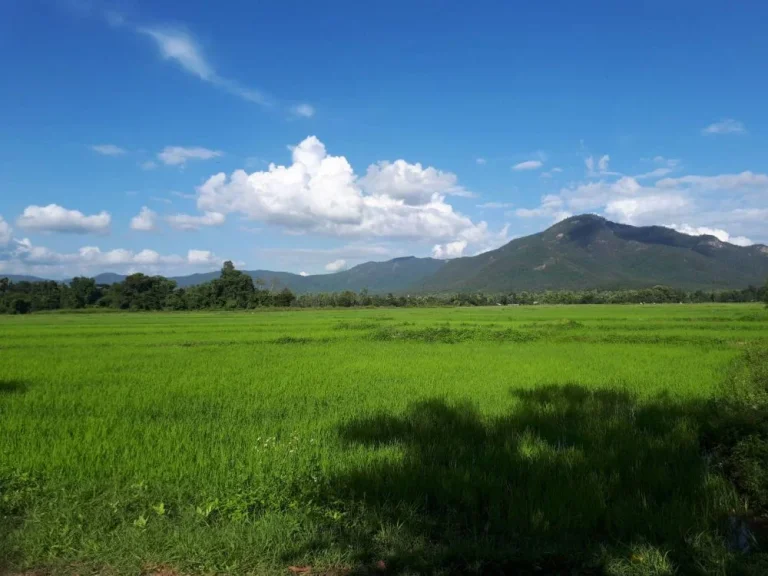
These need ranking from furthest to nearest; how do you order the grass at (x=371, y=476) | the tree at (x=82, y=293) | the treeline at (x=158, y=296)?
the tree at (x=82, y=293)
the treeline at (x=158, y=296)
the grass at (x=371, y=476)

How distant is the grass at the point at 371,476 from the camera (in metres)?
3.65

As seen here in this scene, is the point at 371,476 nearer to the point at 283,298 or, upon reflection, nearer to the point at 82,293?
the point at 283,298

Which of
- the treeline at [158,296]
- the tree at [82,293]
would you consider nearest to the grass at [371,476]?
the treeline at [158,296]

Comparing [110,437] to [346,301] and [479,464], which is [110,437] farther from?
[346,301]

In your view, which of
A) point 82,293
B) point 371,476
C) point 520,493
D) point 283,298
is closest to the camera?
Result: point 520,493

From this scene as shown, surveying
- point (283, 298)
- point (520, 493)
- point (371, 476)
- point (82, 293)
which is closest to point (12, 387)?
point (371, 476)

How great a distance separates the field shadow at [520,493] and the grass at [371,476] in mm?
20

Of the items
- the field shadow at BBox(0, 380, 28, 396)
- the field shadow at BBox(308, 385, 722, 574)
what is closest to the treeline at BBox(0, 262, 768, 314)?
the field shadow at BBox(0, 380, 28, 396)

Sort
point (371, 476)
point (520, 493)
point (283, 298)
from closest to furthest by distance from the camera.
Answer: point (520, 493) → point (371, 476) → point (283, 298)

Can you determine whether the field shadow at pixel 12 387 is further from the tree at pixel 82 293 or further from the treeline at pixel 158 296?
the tree at pixel 82 293

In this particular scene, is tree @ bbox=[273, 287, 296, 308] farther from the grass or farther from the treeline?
the grass

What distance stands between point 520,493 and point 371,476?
56.5 inches

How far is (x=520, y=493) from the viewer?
4.64 m

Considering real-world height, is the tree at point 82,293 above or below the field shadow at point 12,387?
above
